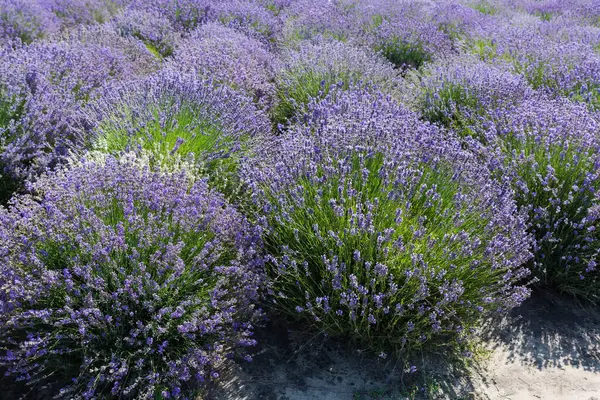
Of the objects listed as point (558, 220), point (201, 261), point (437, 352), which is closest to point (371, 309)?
point (437, 352)

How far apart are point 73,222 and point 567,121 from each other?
3.12 meters

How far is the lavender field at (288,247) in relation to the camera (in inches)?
87.0

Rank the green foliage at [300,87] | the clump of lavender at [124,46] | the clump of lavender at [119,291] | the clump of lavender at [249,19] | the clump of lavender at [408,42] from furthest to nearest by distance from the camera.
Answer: the clump of lavender at [249,19]
the clump of lavender at [408,42]
the clump of lavender at [124,46]
the green foliage at [300,87]
the clump of lavender at [119,291]

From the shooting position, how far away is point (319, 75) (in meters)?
4.64

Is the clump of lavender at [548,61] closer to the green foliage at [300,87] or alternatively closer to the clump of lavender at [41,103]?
the green foliage at [300,87]

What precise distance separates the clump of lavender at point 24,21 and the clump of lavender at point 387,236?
4.48 meters

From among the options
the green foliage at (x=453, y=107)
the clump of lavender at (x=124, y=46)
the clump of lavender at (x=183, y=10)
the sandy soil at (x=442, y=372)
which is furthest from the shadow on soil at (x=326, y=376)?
the clump of lavender at (x=183, y=10)

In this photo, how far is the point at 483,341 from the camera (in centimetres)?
277

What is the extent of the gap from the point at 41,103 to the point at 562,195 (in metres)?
3.55

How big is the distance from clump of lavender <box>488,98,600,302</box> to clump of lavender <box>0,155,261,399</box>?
178cm

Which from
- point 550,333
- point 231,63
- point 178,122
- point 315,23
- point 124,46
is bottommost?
point 550,333

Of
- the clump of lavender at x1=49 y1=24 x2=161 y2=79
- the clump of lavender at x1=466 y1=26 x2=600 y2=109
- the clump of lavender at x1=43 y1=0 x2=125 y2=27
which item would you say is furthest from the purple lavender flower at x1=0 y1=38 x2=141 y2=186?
Result: the clump of lavender at x1=466 y1=26 x2=600 y2=109

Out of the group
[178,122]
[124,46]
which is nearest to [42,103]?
[178,122]

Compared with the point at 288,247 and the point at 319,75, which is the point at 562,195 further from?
the point at 319,75
